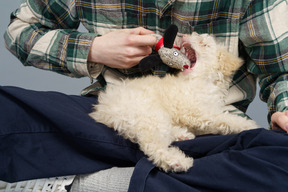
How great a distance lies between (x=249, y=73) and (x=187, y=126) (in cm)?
44

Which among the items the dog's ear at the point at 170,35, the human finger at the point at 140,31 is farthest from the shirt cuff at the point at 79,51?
the dog's ear at the point at 170,35

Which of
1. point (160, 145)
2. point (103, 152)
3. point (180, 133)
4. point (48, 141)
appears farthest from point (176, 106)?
point (48, 141)

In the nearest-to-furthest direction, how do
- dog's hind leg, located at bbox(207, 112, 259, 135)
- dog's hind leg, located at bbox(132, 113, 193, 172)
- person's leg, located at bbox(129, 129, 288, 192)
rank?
1. person's leg, located at bbox(129, 129, 288, 192)
2. dog's hind leg, located at bbox(132, 113, 193, 172)
3. dog's hind leg, located at bbox(207, 112, 259, 135)

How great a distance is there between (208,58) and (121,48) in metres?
0.35

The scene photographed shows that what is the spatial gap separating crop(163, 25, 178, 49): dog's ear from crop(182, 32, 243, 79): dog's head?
77 mm

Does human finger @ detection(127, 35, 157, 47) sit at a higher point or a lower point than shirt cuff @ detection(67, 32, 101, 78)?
higher

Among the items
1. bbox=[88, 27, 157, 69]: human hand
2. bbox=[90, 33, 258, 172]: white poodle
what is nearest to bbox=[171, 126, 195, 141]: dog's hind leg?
bbox=[90, 33, 258, 172]: white poodle

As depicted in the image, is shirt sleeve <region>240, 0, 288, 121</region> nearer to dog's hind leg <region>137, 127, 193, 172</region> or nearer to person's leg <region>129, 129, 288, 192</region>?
person's leg <region>129, 129, 288, 192</region>

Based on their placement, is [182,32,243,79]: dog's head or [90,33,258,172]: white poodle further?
[182,32,243,79]: dog's head

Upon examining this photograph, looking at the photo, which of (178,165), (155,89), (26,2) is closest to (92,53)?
(155,89)

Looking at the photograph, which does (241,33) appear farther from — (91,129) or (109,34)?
(91,129)

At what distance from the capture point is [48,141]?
2.77 ft

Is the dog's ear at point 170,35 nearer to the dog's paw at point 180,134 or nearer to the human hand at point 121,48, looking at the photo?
the human hand at point 121,48

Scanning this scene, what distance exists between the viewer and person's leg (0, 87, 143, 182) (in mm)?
794
